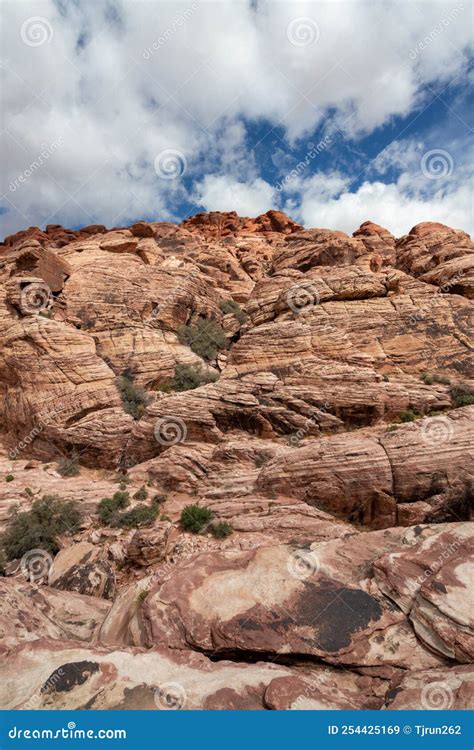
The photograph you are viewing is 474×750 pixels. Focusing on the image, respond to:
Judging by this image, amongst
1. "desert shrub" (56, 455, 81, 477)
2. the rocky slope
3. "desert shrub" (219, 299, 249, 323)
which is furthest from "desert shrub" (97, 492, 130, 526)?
"desert shrub" (219, 299, 249, 323)

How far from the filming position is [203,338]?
26.6 metres

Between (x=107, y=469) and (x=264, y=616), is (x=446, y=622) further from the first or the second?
(x=107, y=469)

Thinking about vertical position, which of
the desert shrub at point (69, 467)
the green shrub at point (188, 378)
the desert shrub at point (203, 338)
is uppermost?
the desert shrub at point (203, 338)

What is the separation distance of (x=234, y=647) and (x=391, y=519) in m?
8.16

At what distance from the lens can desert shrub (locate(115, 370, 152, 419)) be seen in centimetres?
1938

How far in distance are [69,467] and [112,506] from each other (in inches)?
192

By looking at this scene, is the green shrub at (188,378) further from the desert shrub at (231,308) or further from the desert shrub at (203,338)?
the desert shrub at (231,308)

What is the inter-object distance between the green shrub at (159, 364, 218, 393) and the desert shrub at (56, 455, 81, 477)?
260 inches

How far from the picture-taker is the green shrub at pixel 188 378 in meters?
21.5

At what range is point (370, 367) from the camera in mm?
18891

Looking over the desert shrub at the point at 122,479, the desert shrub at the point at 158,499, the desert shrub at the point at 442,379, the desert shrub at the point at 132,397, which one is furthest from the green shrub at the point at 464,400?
the desert shrub at the point at 132,397

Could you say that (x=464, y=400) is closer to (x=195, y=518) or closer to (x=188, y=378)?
(x=195, y=518)

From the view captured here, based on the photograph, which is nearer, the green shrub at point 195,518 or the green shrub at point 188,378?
the green shrub at point 195,518

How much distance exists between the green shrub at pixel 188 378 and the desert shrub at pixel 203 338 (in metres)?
3.12
